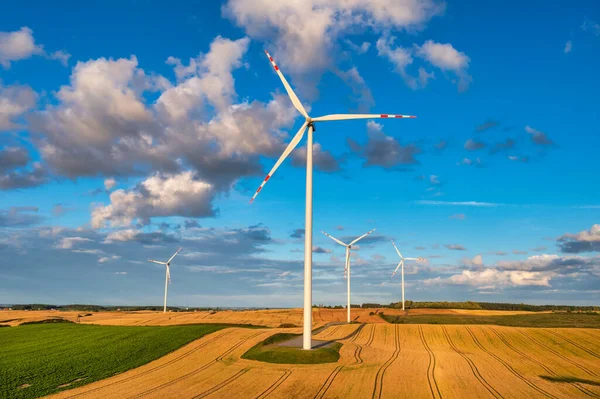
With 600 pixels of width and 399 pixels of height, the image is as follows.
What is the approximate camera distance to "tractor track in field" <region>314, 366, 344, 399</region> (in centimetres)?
3522

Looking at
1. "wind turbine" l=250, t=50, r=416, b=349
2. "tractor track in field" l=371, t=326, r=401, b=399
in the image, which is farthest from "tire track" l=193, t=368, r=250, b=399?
"tractor track in field" l=371, t=326, r=401, b=399

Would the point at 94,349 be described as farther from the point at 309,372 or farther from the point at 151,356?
the point at 309,372

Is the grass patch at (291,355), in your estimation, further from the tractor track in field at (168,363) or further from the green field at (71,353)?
the green field at (71,353)

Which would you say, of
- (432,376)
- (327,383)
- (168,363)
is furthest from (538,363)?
(168,363)

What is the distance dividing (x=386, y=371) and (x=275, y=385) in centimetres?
1156

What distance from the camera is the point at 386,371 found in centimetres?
4319

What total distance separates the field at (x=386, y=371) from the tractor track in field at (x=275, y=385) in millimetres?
80

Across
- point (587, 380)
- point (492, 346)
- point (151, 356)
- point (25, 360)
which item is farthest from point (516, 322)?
point (25, 360)

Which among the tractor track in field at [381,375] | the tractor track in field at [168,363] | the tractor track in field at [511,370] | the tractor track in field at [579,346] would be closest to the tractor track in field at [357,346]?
the tractor track in field at [381,375]

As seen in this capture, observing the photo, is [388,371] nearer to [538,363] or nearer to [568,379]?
[568,379]

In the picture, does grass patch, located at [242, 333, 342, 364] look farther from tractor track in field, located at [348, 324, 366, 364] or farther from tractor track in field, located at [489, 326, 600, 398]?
tractor track in field, located at [489, 326, 600, 398]

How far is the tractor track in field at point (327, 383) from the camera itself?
35.2 metres

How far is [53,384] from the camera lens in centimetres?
3869

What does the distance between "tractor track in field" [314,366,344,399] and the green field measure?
2104cm
